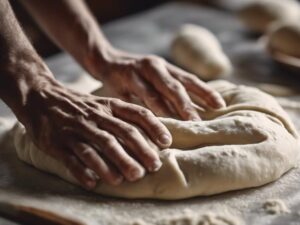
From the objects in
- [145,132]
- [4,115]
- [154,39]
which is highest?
[145,132]

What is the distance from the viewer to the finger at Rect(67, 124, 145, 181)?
4.09 ft

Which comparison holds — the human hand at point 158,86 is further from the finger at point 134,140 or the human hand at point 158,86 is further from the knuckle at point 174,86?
the finger at point 134,140

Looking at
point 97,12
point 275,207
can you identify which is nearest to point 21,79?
point 275,207

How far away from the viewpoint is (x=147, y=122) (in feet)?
4.37

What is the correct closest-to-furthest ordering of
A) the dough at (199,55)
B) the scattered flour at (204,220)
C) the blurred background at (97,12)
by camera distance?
the scattered flour at (204,220) < the dough at (199,55) < the blurred background at (97,12)

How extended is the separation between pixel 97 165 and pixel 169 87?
0.39m

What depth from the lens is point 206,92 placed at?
1.56m

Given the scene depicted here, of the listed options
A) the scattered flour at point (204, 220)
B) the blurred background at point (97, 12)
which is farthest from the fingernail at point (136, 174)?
the blurred background at point (97, 12)

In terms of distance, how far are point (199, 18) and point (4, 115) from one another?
1.25 metres

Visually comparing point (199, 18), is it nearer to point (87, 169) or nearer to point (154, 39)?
point (154, 39)

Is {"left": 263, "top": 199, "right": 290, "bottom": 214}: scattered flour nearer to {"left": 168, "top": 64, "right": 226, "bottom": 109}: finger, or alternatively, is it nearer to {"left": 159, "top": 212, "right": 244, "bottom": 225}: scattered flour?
{"left": 159, "top": 212, "right": 244, "bottom": 225}: scattered flour

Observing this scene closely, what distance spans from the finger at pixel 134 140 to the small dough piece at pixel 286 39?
952mm

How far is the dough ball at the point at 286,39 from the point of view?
207 centimetres

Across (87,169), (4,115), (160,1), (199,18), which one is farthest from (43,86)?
(160,1)
